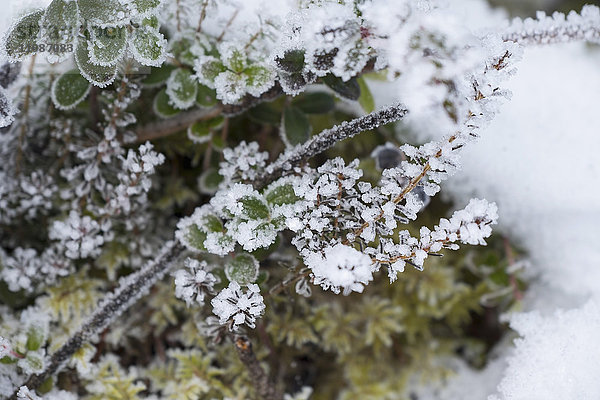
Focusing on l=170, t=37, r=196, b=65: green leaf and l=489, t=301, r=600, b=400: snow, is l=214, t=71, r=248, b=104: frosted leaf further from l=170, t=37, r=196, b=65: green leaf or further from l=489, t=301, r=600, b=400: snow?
l=489, t=301, r=600, b=400: snow

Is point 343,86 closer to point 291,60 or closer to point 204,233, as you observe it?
point 291,60

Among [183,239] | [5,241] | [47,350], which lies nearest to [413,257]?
[183,239]

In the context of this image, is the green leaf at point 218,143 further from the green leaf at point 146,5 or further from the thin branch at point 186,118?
the green leaf at point 146,5

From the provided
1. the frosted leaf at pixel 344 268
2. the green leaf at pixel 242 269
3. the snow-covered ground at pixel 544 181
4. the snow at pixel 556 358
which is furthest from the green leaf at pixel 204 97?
the snow at pixel 556 358

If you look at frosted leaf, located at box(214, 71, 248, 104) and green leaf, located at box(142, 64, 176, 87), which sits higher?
frosted leaf, located at box(214, 71, 248, 104)

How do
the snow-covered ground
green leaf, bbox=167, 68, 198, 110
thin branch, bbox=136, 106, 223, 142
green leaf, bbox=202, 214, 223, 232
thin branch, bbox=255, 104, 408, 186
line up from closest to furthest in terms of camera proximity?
thin branch, bbox=255, 104, 408, 186, green leaf, bbox=202, 214, 223, 232, green leaf, bbox=167, 68, 198, 110, thin branch, bbox=136, 106, 223, 142, the snow-covered ground

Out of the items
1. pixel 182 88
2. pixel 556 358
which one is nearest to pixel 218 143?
pixel 182 88

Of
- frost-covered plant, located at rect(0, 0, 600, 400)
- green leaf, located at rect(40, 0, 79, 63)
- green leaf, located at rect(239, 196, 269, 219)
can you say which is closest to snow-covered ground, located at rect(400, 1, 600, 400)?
frost-covered plant, located at rect(0, 0, 600, 400)

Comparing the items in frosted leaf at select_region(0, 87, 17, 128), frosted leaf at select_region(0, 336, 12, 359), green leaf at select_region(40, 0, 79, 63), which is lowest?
frosted leaf at select_region(0, 336, 12, 359)

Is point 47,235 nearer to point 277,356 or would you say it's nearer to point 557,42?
point 277,356
